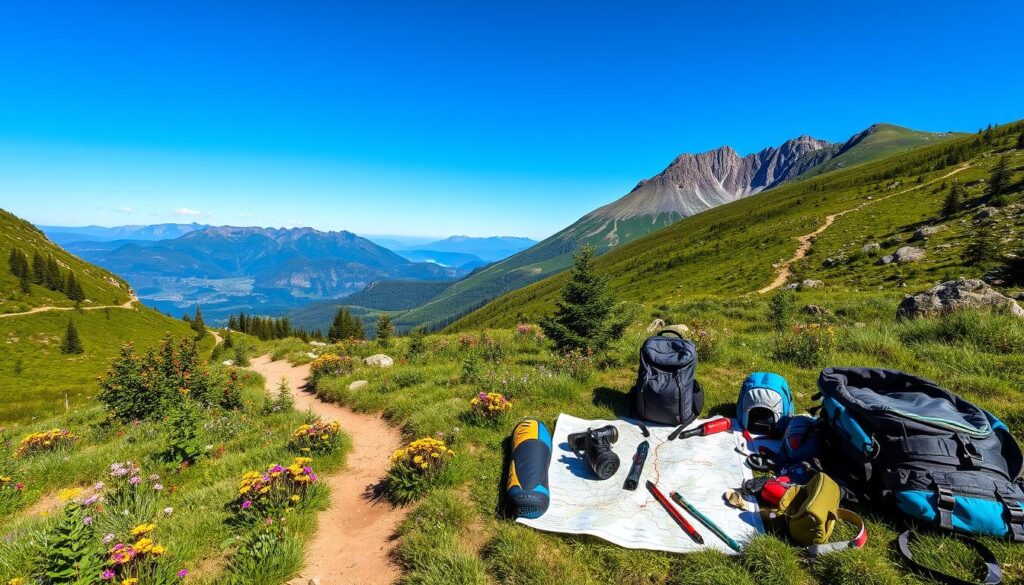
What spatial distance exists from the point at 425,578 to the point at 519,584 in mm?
1025

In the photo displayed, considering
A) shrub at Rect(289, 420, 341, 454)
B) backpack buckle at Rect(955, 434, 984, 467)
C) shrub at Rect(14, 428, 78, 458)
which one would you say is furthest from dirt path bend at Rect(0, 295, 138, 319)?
backpack buckle at Rect(955, 434, 984, 467)

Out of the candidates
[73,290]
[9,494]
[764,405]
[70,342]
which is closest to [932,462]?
[764,405]

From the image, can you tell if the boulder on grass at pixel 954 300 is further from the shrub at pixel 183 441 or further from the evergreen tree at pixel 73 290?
the evergreen tree at pixel 73 290

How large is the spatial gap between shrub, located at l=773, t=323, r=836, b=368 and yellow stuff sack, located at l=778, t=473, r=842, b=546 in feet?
18.9

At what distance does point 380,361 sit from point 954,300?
64.8ft

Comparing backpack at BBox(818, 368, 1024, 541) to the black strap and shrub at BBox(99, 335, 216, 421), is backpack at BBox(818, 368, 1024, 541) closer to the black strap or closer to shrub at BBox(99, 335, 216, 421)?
the black strap

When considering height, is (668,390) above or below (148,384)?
above

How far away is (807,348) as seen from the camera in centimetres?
929

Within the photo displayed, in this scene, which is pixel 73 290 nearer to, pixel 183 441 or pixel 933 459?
pixel 183 441

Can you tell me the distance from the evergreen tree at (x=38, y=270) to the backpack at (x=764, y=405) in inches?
5341

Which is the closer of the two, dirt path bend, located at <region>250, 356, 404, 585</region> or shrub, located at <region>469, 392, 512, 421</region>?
dirt path bend, located at <region>250, 356, 404, 585</region>

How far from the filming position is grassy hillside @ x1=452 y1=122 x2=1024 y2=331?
31.3 m

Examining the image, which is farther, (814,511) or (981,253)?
(981,253)

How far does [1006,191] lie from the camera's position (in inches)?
1570
